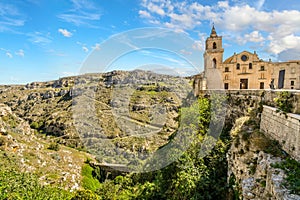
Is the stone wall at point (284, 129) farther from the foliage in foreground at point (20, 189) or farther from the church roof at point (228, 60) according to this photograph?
the foliage in foreground at point (20, 189)

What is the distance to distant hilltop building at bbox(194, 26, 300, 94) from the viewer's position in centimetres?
1953

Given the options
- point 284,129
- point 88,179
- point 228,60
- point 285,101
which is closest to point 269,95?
point 285,101

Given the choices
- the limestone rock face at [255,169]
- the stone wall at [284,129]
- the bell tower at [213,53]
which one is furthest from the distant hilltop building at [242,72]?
the stone wall at [284,129]

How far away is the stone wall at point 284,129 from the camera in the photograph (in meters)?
6.01

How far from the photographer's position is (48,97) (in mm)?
100750

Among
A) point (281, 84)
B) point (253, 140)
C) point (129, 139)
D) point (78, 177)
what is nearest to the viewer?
point (253, 140)

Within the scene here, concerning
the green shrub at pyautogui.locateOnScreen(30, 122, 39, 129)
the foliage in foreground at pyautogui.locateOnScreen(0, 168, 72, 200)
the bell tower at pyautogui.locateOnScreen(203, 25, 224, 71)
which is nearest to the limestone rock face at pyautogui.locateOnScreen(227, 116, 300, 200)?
the bell tower at pyautogui.locateOnScreen(203, 25, 224, 71)

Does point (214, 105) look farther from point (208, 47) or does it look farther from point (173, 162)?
point (208, 47)

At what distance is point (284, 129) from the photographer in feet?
22.9

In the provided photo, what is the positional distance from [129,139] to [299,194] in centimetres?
5184

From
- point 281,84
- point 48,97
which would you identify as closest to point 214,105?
point 281,84

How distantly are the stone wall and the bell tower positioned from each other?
13138 mm

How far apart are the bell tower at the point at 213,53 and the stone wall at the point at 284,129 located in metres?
13.1

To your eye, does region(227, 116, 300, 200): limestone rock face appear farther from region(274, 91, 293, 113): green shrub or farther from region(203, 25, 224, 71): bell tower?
region(203, 25, 224, 71): bell tower
